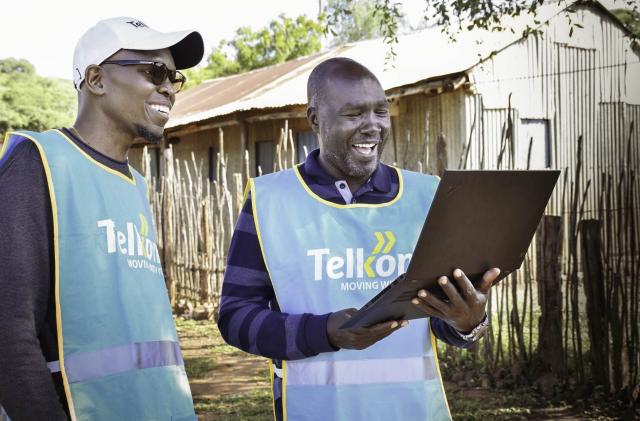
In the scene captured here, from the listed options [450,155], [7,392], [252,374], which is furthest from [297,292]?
[450,155]

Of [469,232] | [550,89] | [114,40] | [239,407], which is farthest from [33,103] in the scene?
[469,232]

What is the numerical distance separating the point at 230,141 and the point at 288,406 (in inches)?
531

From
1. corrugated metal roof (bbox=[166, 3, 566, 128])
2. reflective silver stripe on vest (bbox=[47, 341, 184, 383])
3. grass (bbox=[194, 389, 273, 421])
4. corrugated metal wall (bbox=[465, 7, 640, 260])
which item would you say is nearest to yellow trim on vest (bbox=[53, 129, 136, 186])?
reflective silver stripe on vest (bbox=[47, 341, 184, 383])

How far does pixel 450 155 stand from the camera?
11.1 meters

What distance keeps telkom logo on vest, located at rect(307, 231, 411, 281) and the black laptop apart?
0.35 m

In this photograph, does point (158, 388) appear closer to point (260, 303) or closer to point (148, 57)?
point (260, 303)

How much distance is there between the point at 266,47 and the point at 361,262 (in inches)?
1212

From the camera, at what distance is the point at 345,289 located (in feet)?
7.31

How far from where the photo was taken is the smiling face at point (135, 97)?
7.29ft

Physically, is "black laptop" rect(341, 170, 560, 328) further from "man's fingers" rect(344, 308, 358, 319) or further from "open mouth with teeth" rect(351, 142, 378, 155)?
"open mouth with teeth" rect(351, 142, 378, 155)

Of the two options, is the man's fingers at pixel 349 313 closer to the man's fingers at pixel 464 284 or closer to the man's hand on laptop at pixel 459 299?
the man's hand on laptop at pixel 459 299

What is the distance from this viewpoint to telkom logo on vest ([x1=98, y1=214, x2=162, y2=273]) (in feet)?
6.90

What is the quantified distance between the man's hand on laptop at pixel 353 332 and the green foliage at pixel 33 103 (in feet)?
104

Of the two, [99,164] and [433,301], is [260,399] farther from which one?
[433,301]
